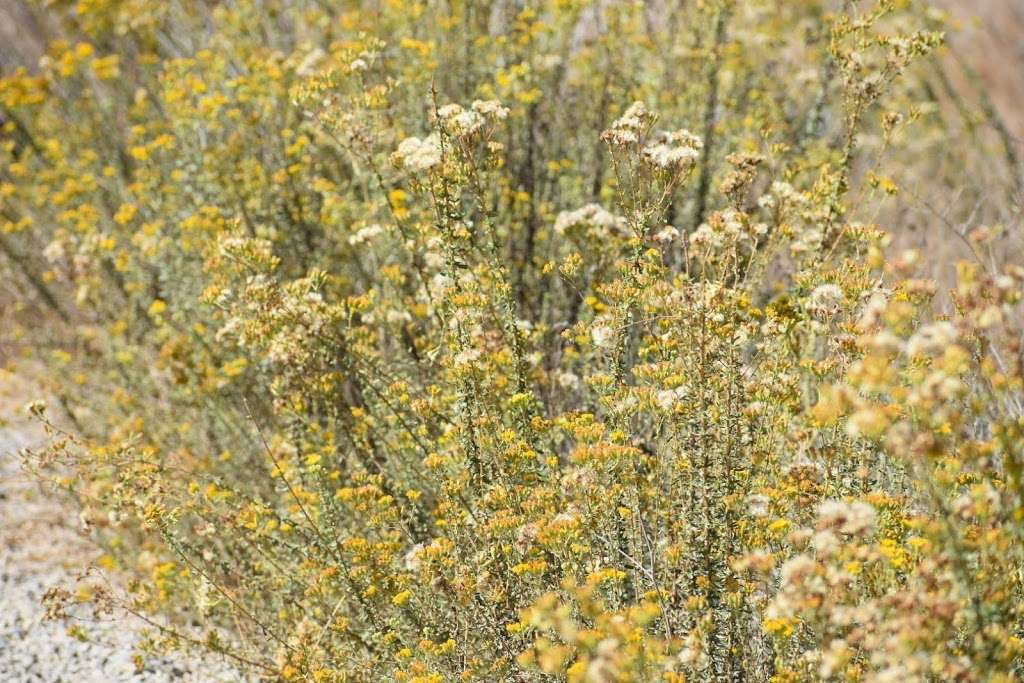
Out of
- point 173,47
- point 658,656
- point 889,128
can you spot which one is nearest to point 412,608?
point 658,656

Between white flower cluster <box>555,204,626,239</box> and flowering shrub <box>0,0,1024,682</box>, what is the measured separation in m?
0.02

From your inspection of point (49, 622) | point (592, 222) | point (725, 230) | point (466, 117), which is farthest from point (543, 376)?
point (49, 622)

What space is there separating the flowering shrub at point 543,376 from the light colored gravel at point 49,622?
0.21 m

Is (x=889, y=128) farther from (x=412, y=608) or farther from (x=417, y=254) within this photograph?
(x=412, y=608)

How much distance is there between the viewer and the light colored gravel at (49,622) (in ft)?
12.7

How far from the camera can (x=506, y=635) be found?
2971mm

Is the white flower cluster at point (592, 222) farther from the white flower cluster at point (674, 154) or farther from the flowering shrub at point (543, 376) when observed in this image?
the white flower cluster at point (674, 154)

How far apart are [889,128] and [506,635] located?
2.52 metres

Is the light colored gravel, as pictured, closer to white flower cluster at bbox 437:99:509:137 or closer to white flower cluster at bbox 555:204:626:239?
white flower cluster at bbox 437:99:509:137

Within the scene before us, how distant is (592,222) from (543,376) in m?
0.72

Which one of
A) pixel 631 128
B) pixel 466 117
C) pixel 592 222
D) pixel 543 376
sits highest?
pixel 466 117

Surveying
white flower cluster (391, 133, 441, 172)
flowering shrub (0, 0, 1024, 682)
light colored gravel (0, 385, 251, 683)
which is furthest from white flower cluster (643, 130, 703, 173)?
light colored gravel (0, 385, 251, 683)

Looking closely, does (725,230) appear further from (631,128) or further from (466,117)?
(466,117)

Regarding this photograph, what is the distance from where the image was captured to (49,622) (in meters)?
4.19
